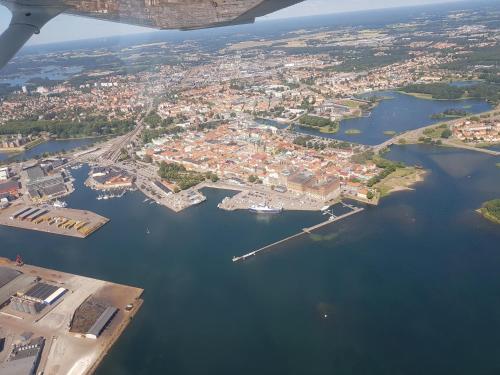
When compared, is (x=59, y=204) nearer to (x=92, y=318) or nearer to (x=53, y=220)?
(x=53, y=220)

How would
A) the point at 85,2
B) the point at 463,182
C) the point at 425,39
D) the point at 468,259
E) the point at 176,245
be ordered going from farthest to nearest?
the point at 425,39 → the point at 463,182 → the point at 176,245 → the point at 468,259 → the point at 85,2

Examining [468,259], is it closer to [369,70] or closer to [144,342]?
[144,342]

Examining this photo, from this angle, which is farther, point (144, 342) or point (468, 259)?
point (468, 259)

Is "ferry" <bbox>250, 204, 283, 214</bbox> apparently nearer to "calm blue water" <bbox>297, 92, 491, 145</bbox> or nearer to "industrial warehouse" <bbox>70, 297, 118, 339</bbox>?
"industrial warehouse" <bbox>70, 297, 118, 339</bbox>

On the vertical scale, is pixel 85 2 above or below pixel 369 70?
above

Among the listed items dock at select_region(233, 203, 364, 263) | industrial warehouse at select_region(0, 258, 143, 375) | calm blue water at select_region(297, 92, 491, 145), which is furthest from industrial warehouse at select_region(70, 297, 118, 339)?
calm blue water at select_region(297, 92, 491, 145)

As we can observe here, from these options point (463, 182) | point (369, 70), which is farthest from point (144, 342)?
point (369, 70)

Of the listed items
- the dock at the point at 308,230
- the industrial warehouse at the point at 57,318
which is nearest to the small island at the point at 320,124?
the dock at the point at 308,230

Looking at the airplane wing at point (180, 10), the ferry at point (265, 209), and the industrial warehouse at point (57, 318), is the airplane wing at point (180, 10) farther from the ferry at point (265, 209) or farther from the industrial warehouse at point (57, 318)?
the ferry at point (265, 209)
